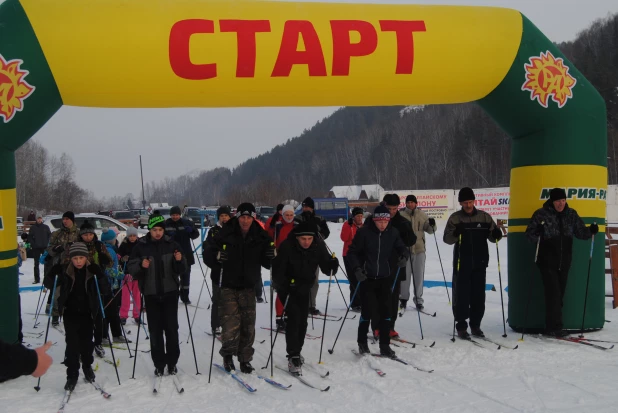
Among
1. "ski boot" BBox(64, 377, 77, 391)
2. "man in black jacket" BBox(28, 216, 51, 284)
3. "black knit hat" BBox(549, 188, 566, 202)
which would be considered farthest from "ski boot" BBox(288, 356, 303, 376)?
"man in black jacket" BBox(28, 216, 51, 284)

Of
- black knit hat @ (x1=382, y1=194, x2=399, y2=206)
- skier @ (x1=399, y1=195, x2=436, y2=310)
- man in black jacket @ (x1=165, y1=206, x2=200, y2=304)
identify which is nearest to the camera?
black knit hat @ (x1=382, y1=194, x2=399, y2=206)

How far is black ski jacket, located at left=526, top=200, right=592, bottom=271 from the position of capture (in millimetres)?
6266

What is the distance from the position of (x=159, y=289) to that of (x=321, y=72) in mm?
2870

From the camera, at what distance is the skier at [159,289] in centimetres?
528

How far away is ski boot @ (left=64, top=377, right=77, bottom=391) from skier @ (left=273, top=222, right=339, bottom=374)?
→ 1966mm

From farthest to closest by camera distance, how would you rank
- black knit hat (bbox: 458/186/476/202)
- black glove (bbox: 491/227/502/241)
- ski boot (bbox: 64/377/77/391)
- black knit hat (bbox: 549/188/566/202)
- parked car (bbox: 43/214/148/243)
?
1. parked car (bbox: 43/214/148/243)
2. black knit hat (bbox: 458/186/476/202)
3. black glove (bbox: 491/227/502/241)
4. black knit hat (bbox: 549/188/566/202)
5. ski boot (bbox: 64/377/77/391)

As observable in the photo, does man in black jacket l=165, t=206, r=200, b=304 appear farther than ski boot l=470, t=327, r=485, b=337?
Yes

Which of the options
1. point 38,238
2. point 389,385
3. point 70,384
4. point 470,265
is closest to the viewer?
point 389,385

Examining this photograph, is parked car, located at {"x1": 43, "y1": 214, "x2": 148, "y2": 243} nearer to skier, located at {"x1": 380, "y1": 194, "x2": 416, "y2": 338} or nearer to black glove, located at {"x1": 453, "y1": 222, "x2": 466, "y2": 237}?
skier, located at {"x1": 380, "y1": 194, "x2": 416, "y2": 338}

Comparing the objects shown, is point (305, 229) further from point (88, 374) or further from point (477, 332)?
point (477, 332)

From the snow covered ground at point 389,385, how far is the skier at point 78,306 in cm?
24

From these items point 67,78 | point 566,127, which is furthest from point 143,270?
→ point 566,127

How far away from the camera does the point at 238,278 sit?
5.43 meters

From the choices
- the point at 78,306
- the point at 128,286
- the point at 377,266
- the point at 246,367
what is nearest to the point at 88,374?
the point at 78,306
